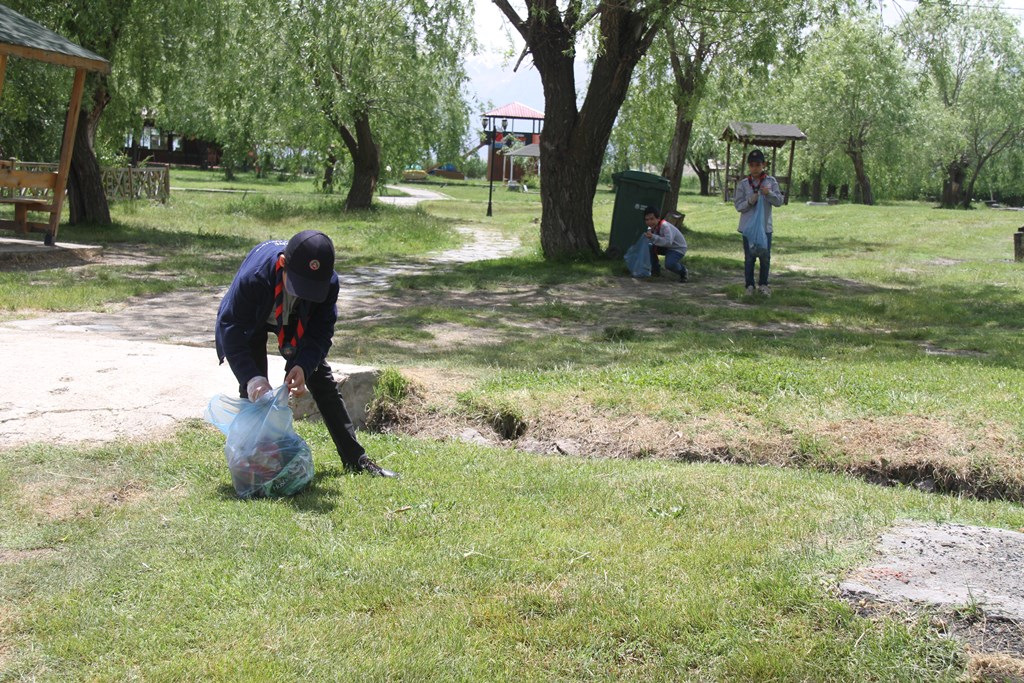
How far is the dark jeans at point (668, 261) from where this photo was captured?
1512 cm

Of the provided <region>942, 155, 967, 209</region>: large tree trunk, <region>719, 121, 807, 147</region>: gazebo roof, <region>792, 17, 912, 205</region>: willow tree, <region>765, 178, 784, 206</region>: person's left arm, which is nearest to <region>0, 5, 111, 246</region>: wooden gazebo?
<region>765, 178, 784, 206</region>: person's left arm

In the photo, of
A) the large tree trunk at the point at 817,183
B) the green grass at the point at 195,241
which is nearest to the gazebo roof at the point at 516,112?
the large tree trunk at the point at 817,183

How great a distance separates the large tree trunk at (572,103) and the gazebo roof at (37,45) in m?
6.06

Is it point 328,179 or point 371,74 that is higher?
point 371,74

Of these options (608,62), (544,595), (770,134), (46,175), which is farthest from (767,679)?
(770,134)

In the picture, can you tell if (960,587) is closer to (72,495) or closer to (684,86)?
(72,495)

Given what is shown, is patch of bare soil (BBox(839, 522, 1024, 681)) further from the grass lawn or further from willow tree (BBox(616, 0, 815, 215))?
willow tree (BBox(616, 0, 815, 215))

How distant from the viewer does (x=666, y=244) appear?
15.1m

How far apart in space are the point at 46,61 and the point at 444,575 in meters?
13.4

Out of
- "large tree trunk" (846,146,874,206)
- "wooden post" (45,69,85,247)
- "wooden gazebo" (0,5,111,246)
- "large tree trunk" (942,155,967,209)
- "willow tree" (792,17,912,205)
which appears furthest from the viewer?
"large tree trunk" (942,155,967,209)

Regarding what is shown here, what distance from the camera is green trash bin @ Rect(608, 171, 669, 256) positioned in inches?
638

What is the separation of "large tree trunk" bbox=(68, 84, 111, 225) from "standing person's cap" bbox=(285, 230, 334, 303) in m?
16.1

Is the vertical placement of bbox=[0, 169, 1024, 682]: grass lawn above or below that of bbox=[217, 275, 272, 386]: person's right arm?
below

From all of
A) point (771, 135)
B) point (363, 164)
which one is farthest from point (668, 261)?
point (771, 135)
